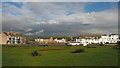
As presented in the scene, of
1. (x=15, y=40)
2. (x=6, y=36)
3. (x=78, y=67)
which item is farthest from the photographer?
(x=15, y=40)

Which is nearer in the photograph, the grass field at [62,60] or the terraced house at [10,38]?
the grass field at [62,60]

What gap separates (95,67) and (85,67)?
1.33 metres

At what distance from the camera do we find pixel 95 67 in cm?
2030

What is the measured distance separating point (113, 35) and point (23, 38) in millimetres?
74893

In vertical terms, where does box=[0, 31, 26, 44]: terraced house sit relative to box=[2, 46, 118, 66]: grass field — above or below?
above

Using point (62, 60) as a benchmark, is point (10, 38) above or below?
above

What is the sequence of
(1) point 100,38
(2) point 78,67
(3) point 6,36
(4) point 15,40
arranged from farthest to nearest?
(1) point 100,38 → (4) point 15,40 → (3) point 6,36 → (2) point 78,67

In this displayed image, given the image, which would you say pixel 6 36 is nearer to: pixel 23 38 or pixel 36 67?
pixel 23 38

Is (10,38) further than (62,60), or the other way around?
(10,38)

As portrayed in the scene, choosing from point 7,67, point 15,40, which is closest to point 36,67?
point 7,67

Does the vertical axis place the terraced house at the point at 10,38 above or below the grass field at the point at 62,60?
above

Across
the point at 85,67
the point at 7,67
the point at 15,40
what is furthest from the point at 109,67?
the point at 15,40

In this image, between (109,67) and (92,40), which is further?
(92,40)

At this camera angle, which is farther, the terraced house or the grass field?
the terraced house
